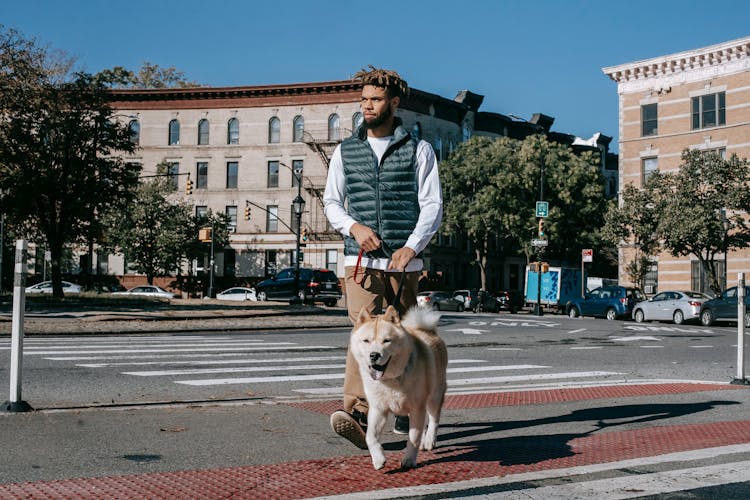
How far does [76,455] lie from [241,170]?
2433 inches

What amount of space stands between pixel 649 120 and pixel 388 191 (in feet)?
161

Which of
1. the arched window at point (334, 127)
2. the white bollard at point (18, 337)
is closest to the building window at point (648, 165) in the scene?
the arched window at point (334, 127)

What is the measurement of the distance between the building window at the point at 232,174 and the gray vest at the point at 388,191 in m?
61.6

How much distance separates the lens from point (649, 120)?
51469mm

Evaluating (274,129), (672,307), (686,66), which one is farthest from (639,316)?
(274,129)

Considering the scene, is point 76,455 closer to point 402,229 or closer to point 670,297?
point 402,229

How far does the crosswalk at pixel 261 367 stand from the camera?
10.0 meters

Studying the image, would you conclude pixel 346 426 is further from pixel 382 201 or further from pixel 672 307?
pixel 672 307

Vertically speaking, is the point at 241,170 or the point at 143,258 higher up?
the point at 241,170

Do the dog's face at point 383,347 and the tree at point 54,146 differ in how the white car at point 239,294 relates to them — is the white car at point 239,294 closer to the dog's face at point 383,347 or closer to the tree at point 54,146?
the tree at point 54,146

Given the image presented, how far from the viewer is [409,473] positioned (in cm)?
491

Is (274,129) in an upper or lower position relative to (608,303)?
upper

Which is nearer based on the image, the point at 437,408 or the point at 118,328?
the point at 437,408

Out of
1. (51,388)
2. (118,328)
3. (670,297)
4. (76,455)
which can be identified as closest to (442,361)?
(76,455)
